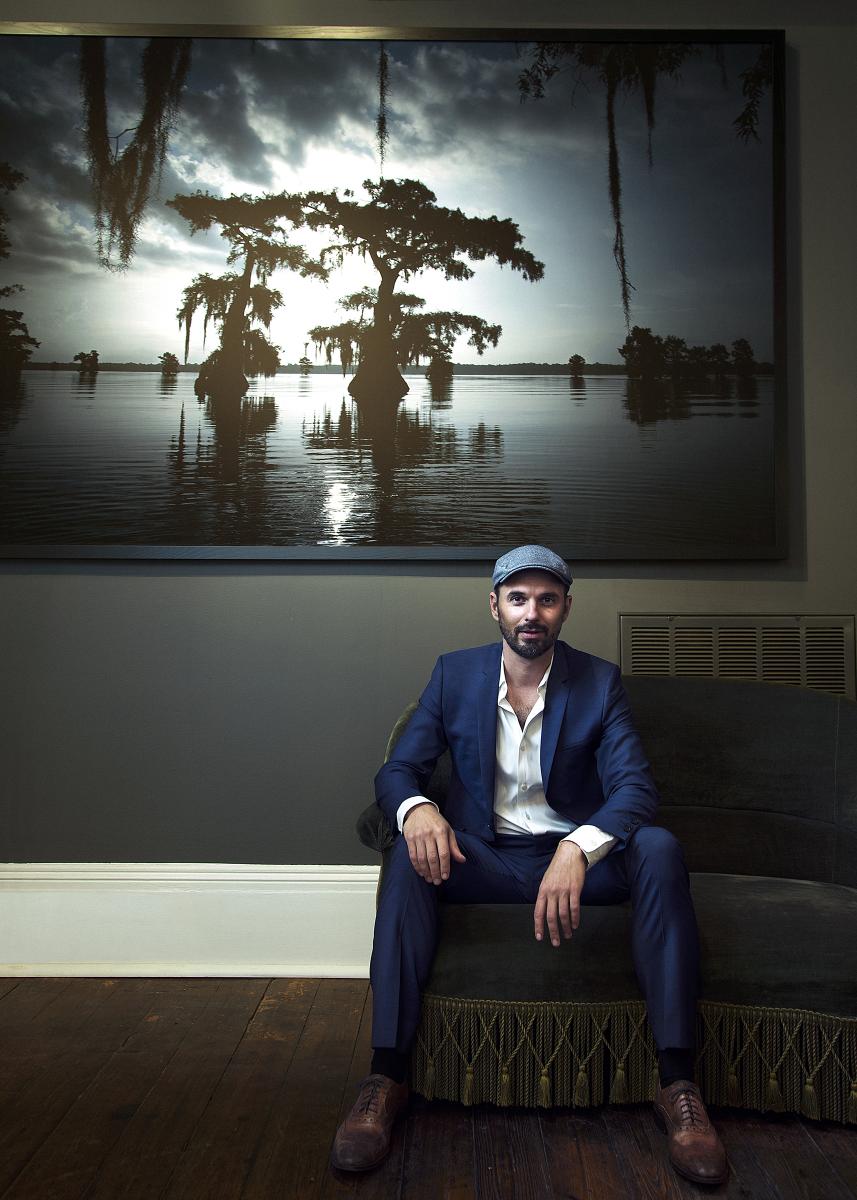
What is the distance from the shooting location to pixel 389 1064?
1973 mm

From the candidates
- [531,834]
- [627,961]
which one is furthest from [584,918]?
[531,834]

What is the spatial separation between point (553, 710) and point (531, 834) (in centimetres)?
29

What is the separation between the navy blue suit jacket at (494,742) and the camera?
2.23 metres

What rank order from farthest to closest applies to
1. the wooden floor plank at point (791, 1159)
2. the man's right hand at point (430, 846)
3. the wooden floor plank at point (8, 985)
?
1. the wooden floor plank at point (8, 985)
2. the man's right hand at point (430, 846)
3. the wooden floor plank at point (791, 1159)

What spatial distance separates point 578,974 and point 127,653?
5.47ft

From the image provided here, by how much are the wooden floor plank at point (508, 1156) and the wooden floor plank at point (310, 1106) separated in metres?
0.30

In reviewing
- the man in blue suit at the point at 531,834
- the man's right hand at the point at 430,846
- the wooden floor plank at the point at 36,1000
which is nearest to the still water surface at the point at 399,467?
the man in blue suit at the point at 531,834

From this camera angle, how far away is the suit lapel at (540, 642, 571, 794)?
2.25m

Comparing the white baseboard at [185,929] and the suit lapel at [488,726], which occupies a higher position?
the suit lapel at [488,726]

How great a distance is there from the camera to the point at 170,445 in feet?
9.57

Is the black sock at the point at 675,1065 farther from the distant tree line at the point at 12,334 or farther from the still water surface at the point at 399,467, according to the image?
the distant tree line at the point at 12,334

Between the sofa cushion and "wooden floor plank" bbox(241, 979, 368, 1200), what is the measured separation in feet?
1.16

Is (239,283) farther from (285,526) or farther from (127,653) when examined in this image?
(127,653)

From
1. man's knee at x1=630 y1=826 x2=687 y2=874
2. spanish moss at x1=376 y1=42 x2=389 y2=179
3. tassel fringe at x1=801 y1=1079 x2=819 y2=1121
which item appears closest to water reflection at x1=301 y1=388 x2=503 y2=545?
spanish moss at x1=376 y1=42 x2=389 y2=179
